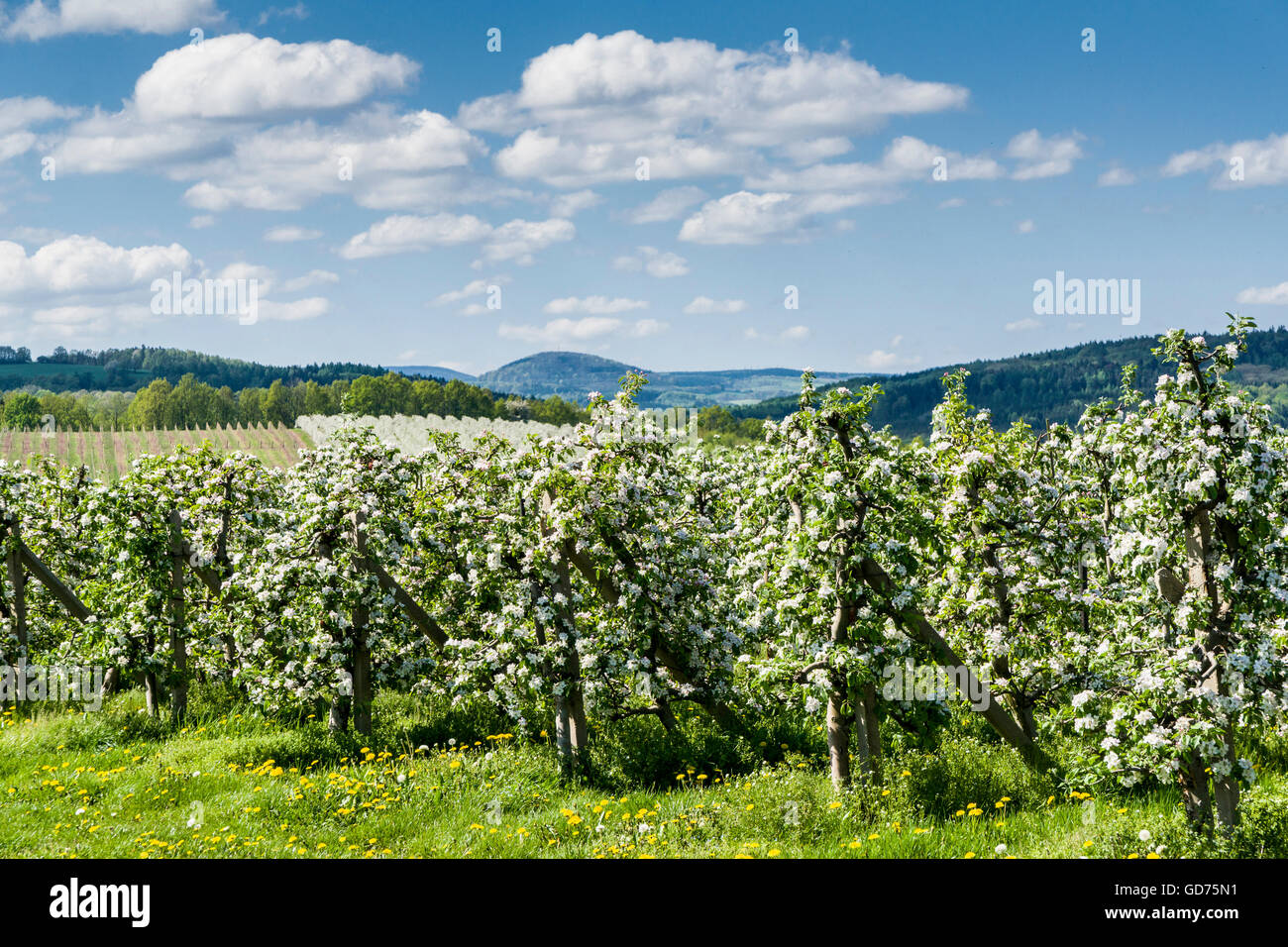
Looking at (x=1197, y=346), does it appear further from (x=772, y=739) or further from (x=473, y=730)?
(x=473, y=730)

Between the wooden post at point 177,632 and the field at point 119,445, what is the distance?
3443 inches

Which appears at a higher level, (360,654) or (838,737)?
(360,654)

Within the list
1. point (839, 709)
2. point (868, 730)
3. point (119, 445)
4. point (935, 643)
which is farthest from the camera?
point (119, 445)

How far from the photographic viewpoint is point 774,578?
586 inches

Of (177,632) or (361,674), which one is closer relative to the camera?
(361,674)

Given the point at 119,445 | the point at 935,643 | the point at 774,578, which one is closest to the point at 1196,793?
the point at 935,643

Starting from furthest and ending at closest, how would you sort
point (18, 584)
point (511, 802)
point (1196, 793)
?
1. point (18, 584)
2. point (511, 802)
3. point (1196, 793)

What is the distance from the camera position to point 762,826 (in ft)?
42.0

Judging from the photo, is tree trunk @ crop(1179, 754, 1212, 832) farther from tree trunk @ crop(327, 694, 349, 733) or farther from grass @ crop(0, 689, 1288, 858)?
tree trunk @ crop(327, 694, 349, 733)

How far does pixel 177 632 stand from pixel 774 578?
1428 centimetres

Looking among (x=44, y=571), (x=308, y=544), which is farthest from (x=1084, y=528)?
(x=44, y=571)

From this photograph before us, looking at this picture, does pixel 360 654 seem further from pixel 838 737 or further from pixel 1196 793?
pixel 1196 793

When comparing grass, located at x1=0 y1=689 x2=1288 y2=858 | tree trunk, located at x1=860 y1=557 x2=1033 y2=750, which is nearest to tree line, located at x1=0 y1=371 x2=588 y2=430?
grass, located at x1=0 y1=689 x2=1288 y2=858

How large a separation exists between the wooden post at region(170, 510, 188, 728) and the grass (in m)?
1.25
